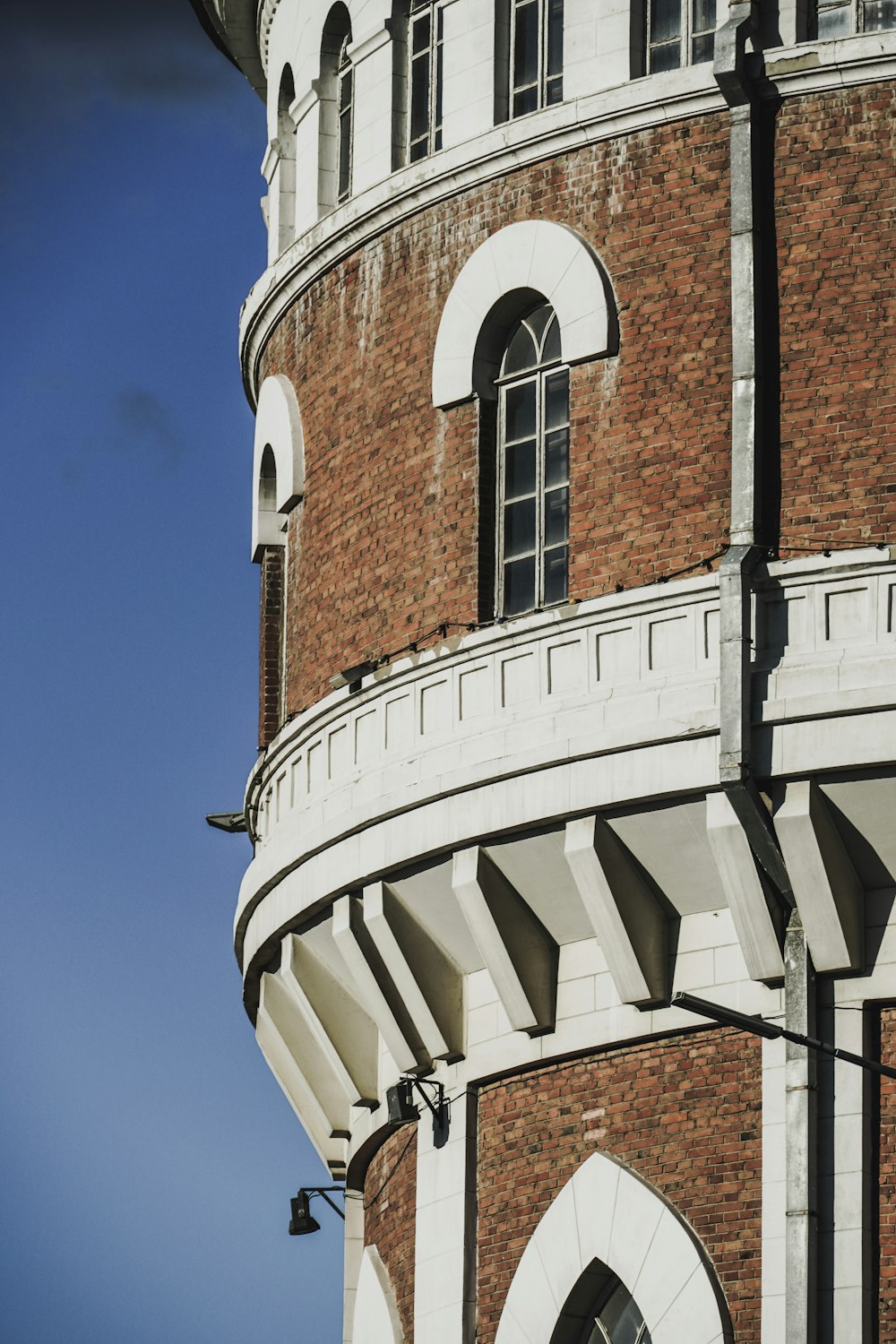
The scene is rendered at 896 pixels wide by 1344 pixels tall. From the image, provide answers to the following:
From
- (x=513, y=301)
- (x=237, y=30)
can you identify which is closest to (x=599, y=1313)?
(x=513, y=301)

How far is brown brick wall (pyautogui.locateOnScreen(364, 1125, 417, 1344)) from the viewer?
23.0 metres

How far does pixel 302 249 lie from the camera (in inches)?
977

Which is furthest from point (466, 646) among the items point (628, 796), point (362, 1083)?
point (362, 1083)

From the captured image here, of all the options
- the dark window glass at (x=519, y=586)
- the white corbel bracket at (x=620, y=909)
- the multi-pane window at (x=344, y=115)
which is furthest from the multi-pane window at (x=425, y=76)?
the white corbel bracket at (x=620, y=909)

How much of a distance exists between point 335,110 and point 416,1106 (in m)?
7.84

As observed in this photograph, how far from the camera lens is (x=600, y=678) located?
835 inches

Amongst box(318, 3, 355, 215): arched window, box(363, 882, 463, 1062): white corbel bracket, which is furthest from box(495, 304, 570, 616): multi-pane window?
box(318, 3, 355, 215): arched window

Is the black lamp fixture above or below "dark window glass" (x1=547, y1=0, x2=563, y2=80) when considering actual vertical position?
below

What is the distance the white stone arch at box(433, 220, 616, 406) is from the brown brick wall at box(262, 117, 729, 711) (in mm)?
122

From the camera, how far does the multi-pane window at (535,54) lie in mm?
23234

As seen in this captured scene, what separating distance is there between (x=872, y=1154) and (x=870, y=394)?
15.9ft

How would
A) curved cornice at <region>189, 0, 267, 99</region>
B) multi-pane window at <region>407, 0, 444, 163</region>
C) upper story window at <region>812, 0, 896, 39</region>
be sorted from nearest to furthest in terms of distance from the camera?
1. upper story window at <region>812, 0, 896, 39</region>
2. multi-pane window at <region>407, 0, 444, 163</region>
3. curved cornice at <region>189, 0, 267, 99</region>

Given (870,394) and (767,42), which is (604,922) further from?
(767,42)

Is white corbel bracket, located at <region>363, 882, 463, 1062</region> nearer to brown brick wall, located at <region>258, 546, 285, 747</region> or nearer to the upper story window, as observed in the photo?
brown brick wall, located at <region>258, 546, 285, 747</region>
